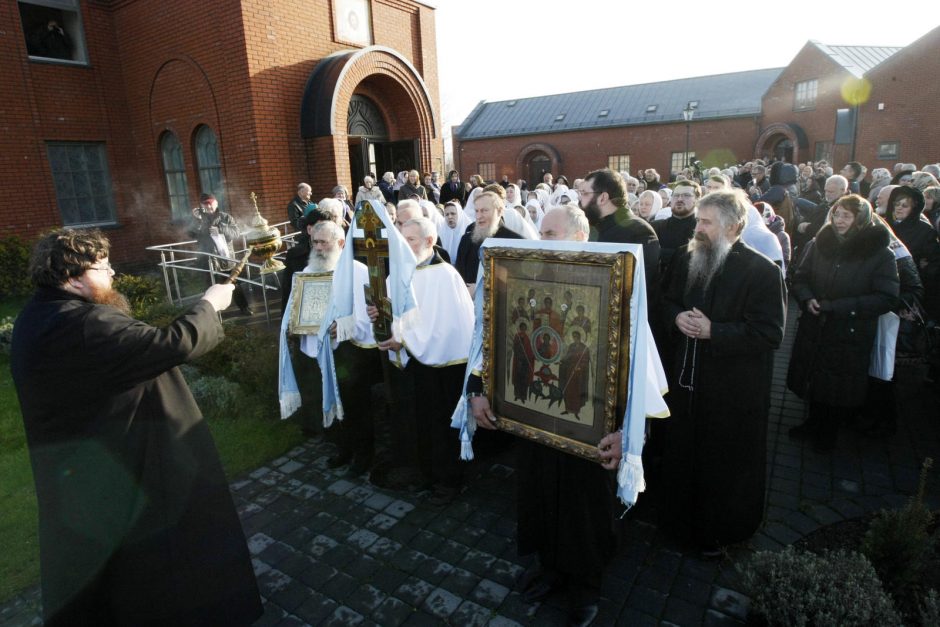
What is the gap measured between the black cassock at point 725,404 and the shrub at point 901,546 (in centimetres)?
58

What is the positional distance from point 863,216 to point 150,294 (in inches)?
341

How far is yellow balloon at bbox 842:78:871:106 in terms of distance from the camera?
2747 centimetres

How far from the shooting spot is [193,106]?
11055mm

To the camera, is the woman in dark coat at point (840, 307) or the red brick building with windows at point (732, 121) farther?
the red brick building with windows at point (732, 121)

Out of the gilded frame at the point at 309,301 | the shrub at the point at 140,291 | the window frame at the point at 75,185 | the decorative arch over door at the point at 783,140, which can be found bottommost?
the shrub at the point at 140,291

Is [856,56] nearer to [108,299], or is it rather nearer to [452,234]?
[452,234]

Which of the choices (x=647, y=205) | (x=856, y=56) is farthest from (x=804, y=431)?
(x=856, y=56)

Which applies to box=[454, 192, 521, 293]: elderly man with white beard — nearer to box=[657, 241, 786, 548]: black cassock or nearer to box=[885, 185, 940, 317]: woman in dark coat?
box=[657, 241, 786, 548]: black cassock

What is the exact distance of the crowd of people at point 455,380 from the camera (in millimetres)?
2404

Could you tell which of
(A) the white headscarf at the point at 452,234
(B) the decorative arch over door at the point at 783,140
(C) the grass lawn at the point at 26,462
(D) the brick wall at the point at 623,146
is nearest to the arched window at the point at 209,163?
(A) the white headscarf at the point at 452,234

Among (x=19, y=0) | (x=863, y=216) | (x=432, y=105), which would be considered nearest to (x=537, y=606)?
(x=863, y=216)

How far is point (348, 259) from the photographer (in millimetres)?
4184

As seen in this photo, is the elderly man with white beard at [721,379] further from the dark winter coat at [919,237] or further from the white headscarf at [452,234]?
the white headscarf at [452,234]

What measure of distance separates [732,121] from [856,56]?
7.09 metres
